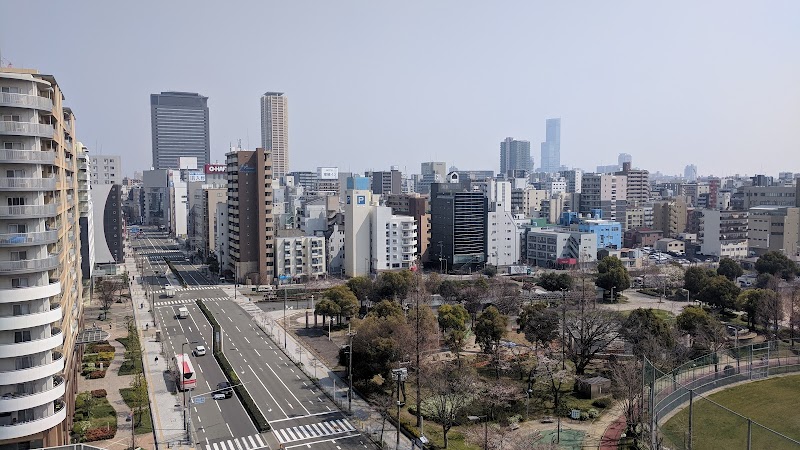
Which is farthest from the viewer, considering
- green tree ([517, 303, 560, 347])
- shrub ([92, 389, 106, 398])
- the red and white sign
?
the red and white sign

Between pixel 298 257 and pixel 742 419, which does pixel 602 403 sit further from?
pixel 298 257

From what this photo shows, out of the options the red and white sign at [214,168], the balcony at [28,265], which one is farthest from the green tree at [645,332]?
the red and white sign at [214,168]

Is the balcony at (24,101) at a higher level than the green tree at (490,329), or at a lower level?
higher

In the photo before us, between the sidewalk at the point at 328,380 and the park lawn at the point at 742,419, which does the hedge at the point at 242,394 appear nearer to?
the sidewalk at the point at 328,380

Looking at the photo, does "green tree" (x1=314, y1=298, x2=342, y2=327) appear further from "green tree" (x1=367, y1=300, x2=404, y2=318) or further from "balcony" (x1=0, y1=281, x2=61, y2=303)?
→ "balcony" (x1=0, y1=281, x2=61, y2=303)

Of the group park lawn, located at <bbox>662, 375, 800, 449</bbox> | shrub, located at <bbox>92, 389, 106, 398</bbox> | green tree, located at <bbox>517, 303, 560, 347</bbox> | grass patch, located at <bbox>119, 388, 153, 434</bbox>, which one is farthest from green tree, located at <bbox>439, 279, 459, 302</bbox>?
Result: shrub, located at <bbox>92, 389, 106, 398</bbox>

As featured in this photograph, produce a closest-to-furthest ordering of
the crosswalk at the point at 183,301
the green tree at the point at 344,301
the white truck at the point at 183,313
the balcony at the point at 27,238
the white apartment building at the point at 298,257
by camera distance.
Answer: the balcony at the point at 27,238, the green tree at the point at 344,301, the white truck at the point at 183,313, the crosswalk at the point at 183,301, the white apartment building at the point at 298,257
